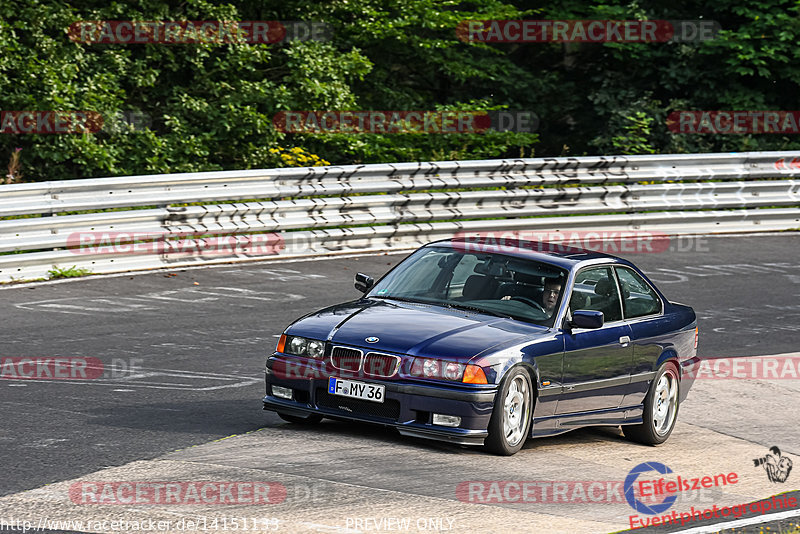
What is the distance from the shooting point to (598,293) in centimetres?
948

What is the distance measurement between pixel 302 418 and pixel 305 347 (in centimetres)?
49

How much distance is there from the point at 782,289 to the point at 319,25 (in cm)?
988

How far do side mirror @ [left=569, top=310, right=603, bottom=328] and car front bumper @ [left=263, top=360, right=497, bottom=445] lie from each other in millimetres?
1053

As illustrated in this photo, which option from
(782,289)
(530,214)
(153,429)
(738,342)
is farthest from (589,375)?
(530,214)

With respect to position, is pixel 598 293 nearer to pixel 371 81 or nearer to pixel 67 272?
pixel 67 272

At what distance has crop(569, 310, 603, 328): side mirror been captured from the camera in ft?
28.8

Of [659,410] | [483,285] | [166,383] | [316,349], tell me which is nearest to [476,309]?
[483,285]

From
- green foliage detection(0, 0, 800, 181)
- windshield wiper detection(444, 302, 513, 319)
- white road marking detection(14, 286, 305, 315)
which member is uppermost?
green foliage detection(0, 0, 800, 181)

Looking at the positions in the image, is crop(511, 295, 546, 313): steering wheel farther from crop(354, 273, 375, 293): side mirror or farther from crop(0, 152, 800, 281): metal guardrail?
crop(0, 152, 800, 281): metal guardrail

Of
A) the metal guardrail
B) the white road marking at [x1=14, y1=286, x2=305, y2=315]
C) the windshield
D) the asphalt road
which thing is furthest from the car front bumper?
the metal guardrail

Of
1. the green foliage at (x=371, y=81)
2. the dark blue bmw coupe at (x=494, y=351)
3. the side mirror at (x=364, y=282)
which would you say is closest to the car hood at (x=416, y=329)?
the dark blue bmw coupe at (x=494, y=351)

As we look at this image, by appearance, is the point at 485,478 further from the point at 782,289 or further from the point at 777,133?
the point at 777,133

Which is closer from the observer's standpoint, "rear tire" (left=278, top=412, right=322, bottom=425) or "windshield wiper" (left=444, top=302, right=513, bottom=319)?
"rear tire" (left=278, top=412, right=322, bottom=425)

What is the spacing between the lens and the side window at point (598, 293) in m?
9.27
